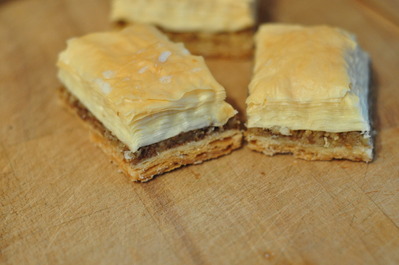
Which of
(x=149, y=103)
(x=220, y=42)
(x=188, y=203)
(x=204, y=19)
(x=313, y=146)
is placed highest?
(x=149, y=103)

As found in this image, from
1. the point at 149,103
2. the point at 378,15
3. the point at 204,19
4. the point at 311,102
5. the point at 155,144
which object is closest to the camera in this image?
the point at 149,103

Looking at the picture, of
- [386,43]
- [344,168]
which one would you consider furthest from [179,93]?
[386,43]

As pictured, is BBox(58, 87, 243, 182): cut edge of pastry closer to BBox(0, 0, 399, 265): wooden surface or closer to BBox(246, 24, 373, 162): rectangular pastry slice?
BBox(0, 0, 399, 265): wooden surface

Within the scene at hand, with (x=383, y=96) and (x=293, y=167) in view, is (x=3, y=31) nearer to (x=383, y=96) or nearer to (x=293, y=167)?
(x=293, y=167)

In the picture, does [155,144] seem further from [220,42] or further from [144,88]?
[220,42]

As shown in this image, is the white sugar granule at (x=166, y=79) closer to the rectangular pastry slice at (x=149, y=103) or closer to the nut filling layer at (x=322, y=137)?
the rectangular pastry slice at (x=149, y=103)

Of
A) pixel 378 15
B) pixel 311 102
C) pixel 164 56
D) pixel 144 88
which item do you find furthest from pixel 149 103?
pixel 378 15
